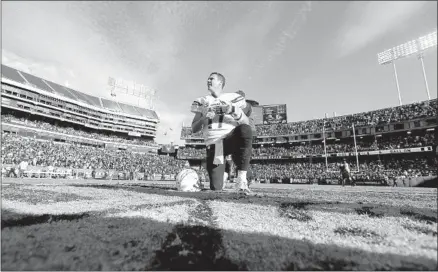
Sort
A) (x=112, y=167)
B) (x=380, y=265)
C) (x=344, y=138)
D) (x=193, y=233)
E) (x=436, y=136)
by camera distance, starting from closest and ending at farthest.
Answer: (x=380, y=265), (x=193, y=233), (x=436, y=136), (x=112, y=167), (x=344, y=138)

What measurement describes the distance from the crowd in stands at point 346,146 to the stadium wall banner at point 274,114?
18.4 ft

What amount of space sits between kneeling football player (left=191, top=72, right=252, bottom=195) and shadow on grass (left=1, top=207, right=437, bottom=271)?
11.2 feet

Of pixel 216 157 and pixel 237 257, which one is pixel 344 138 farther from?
pixel 237 257

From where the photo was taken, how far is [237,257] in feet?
4.34

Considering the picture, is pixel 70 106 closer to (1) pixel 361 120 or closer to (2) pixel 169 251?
(1) pixel 361 120

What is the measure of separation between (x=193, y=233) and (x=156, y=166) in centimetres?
4801

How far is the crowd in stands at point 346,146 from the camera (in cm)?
3500

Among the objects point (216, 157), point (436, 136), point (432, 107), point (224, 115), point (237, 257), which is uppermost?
point (432, 107)

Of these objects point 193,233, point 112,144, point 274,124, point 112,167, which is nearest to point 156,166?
point 112,167

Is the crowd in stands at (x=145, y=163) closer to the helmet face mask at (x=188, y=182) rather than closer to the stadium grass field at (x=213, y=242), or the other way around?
the helmet face mask at (x=188, y=182)

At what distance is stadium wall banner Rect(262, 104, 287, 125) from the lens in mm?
49194

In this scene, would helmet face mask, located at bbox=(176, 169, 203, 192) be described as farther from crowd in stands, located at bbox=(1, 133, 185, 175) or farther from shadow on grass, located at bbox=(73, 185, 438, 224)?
crowd in stands, located at bbox=(1, 133, 185, 175)

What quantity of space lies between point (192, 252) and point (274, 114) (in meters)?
50.0

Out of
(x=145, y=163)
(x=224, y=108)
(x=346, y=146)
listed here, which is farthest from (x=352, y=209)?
(x=145, y=163)
